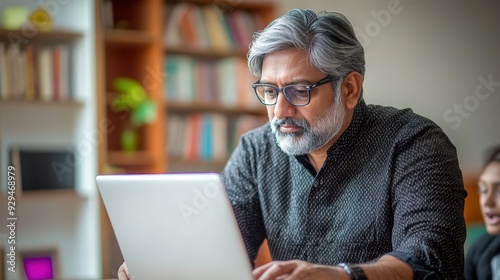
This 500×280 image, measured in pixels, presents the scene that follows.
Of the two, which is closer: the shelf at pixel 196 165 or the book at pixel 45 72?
the book at pixel 45 72

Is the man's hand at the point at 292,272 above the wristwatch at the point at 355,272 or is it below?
above

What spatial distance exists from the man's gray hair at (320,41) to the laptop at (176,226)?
0.54 metres

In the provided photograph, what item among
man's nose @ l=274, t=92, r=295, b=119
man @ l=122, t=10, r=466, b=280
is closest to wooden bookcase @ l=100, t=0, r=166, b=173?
man @ l=122, t=10, r=466, b=280

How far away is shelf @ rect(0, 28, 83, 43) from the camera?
3.51 m

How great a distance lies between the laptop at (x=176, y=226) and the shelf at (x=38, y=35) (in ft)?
8.03

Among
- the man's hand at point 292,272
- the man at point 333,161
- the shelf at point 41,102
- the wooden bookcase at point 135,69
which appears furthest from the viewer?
the wooden bookcase at point 135,69

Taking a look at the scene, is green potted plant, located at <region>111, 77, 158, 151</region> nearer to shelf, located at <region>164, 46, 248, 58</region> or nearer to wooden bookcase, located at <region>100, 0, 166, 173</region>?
wooden bookcase, located at <region>100, 0, 166, 173</region>

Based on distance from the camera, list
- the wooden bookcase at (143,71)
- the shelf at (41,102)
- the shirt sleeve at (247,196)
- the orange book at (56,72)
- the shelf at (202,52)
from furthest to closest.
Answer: the shelf at (202,52) → the wooden bookcase at (143,71) → the orange book at (56,72) → the shelf at (41,102) → the shirt sleeve at (247,196)

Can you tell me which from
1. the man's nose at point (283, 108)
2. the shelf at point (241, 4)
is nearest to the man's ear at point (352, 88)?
the man's nose at point (283, 108)

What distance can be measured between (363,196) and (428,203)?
0.22 m

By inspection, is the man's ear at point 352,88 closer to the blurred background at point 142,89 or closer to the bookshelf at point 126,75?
the blurred background at point 142,89

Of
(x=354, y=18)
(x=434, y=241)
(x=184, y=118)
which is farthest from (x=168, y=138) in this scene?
(x=434, y=241)

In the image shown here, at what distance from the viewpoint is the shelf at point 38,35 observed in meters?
3.51

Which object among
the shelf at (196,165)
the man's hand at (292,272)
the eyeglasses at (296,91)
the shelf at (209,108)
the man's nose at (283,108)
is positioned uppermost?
the eyeglasses at (296,91)
